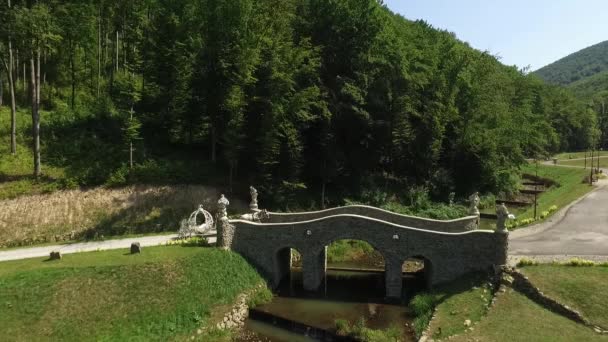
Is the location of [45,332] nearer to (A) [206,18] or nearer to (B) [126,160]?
(B) [126,160]

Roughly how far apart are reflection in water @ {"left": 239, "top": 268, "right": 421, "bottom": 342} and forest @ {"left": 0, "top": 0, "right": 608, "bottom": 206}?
12.4 meters

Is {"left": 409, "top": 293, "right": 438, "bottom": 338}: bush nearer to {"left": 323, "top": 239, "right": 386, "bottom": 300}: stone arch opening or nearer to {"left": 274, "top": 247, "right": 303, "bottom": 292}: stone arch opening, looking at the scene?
{"left": 323, "top": 239, "right": 386, "bottom": 300}: stone arch opening

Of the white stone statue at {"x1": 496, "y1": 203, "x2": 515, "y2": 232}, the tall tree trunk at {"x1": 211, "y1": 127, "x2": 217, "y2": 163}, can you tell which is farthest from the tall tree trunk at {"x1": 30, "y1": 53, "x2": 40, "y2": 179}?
the white stone statue at {"x1": 496, "y1": 203, "x2": 515, "y2": 232}

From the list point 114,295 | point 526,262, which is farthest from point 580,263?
point 114,295

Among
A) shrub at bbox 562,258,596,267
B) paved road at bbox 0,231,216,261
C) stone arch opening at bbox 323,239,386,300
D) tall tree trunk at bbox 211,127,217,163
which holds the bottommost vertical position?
stone arch opening at bbox 323,239,386,300

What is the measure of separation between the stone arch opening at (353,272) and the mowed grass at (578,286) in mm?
8775

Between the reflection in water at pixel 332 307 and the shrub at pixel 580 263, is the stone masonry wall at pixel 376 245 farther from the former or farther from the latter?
the shrub at pixel 580 263

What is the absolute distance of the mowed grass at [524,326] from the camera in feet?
60.2

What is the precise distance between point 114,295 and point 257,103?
72.9 feet

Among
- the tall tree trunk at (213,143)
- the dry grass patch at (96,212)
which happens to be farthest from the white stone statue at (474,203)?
the tall tree trunk at (213,143)

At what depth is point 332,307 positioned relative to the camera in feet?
83.2

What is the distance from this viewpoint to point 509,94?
65.8 m

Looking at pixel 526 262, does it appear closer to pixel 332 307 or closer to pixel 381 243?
pixel 381 243

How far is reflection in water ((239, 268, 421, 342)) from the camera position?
905 inches
